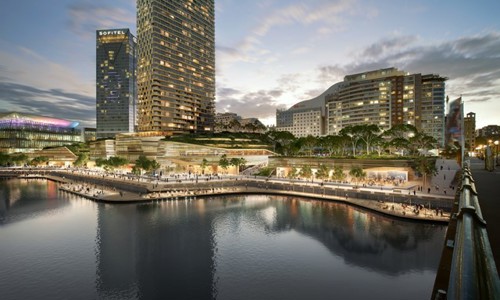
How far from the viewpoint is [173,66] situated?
156 metres

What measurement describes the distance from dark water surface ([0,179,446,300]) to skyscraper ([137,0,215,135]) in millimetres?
95045

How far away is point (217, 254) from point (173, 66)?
137 metres

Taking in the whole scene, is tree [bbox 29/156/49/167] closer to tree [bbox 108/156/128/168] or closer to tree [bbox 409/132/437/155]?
tree [bbox 108/156/128/168]

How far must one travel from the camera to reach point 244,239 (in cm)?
4569

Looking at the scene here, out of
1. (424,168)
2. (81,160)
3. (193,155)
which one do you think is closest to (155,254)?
(424,168)

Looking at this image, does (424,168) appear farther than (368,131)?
No

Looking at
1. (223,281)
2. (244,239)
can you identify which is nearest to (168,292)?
(223,281)

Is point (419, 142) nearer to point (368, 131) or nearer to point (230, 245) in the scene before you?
point (368, 131)

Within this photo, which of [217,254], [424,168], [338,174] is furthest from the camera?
[338,174]

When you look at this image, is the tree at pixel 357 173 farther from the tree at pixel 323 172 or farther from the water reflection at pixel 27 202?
the water reflection at pixel 27 202

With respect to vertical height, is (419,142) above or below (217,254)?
above

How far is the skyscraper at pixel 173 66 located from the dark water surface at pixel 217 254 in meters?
95.0

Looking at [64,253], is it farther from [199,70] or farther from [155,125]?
[199,70]

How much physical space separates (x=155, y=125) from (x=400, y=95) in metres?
142
